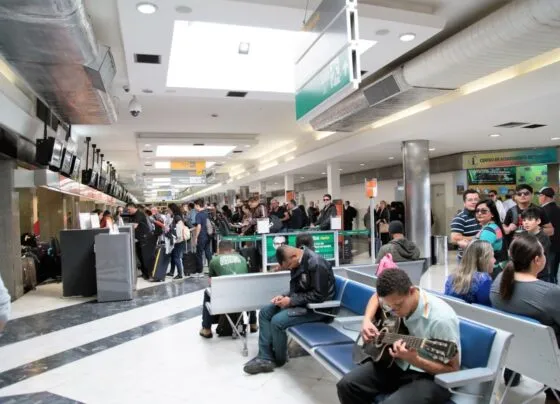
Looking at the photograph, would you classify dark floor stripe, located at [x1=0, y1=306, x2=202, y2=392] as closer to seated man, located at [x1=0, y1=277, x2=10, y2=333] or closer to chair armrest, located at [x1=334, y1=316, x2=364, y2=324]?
seated man, located at [x1=0, y1=277, x2=10, y2=333]

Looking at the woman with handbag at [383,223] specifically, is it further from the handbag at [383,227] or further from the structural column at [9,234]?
the structural column at [9,234]

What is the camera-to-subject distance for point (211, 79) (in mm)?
6965

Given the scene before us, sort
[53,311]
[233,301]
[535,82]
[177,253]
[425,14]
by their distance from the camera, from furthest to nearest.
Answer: [177,253] → [53,311] → [535,82] → [425,14] → [233,301]

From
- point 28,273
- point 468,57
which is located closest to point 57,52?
point 468,57

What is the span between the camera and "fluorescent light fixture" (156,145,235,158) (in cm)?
1393

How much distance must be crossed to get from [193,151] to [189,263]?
6.09 meters

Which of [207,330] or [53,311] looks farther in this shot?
[53,311]

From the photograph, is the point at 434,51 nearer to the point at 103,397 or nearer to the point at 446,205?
the point at 103,397

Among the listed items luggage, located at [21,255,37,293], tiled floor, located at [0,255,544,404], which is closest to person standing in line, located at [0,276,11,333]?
tiled floor, located at [0,255,544,404]

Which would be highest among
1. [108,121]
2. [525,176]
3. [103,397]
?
[108,121]

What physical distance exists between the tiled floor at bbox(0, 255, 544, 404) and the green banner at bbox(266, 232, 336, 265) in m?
2.62

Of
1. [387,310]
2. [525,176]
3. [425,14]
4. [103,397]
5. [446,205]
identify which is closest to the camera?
[387,310]

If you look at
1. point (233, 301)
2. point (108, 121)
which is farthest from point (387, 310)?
point (108, 121)

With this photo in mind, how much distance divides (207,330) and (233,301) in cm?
80
